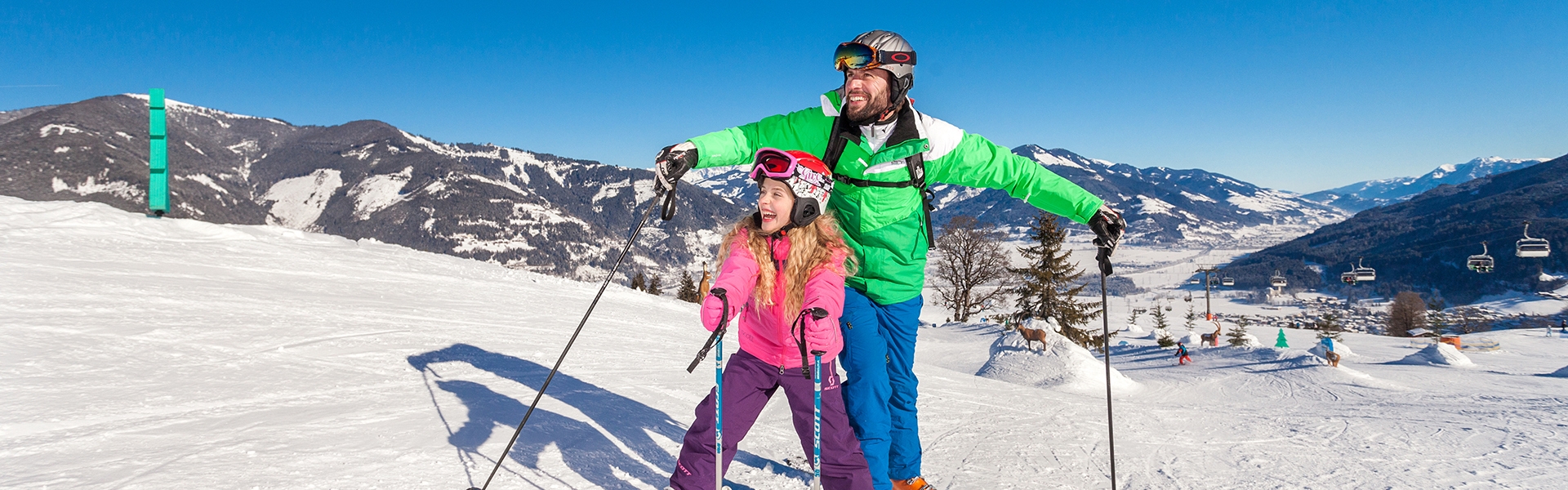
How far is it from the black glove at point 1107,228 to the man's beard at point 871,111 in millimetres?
1095

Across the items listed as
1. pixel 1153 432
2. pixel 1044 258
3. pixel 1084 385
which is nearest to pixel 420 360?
pixel 1153 432

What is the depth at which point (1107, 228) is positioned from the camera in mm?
3266

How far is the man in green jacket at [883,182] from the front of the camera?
3.17m

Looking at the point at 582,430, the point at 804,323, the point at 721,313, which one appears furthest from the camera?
the point at 582,430

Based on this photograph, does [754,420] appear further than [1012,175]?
No

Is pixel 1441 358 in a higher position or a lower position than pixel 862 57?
lower

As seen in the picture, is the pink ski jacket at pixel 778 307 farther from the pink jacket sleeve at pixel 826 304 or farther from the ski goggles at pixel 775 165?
the ski goggles at pixel 775 165

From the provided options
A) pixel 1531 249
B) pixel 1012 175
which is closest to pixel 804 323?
pixel 1012 175

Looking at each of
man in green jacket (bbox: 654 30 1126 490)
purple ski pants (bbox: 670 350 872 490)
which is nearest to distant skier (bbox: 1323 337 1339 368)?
man in green jacket (bbox: 654 30 1126 490)

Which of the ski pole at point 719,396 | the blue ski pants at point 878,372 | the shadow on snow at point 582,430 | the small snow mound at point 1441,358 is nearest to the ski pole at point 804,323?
the ski pole at point 719,396

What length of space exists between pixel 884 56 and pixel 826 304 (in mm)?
1172

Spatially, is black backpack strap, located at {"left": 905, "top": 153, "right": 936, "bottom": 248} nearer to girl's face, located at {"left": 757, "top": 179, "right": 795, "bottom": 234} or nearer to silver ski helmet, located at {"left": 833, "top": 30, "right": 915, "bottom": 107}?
silver ski helmet, located at {"left": 833, "top": 30, "right": 915, "bottom": 107}

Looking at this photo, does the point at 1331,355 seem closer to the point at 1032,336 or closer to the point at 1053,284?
the point at 1032,336

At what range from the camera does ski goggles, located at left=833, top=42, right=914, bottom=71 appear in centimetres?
313
